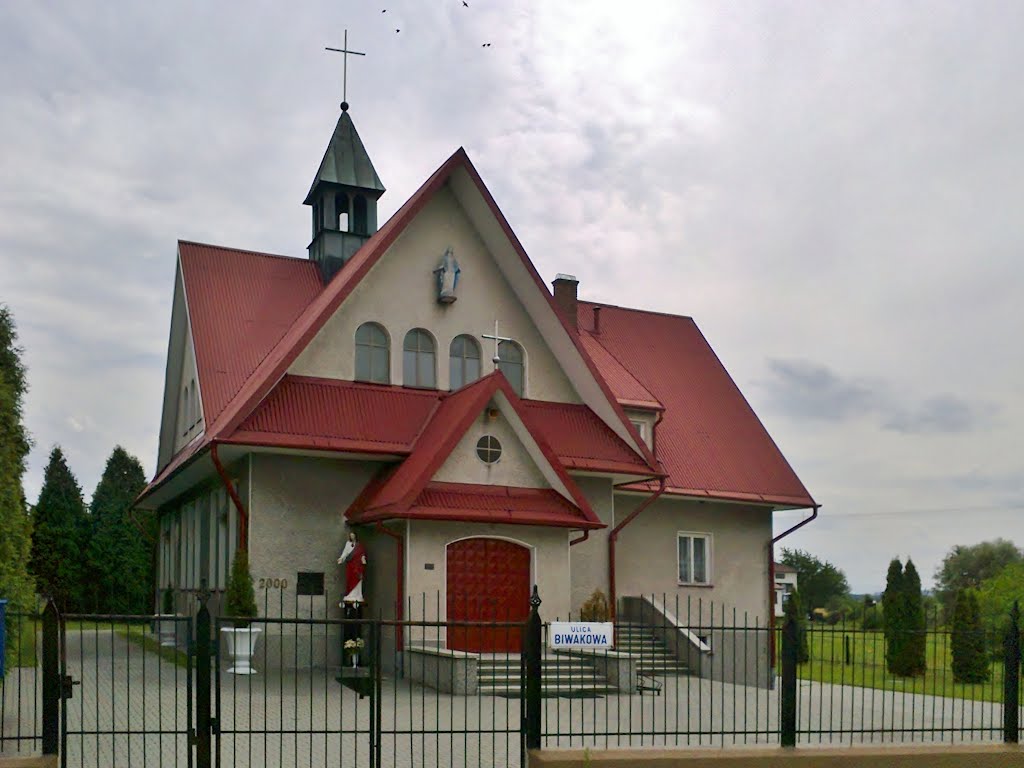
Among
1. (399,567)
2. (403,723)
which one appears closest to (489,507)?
(399,567)

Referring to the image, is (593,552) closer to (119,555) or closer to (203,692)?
(203,692)

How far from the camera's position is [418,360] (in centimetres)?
2233

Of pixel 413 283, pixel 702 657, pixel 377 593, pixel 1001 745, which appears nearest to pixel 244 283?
pixel 413 283

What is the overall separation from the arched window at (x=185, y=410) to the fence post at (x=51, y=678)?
16751 millimetres

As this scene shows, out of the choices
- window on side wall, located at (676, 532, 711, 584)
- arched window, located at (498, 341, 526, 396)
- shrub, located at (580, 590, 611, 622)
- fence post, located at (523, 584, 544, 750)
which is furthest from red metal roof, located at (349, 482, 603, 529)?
fence post, located at (523, 584, 544, 750)

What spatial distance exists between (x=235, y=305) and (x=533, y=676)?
15968mm

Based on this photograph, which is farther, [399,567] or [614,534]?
[614,534]

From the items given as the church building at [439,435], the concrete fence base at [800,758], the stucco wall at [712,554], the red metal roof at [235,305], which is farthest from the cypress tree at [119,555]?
the concrete fence base at [800,758]

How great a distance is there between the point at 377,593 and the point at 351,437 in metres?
2.69

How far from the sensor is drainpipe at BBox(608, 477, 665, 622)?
2330 centimetres

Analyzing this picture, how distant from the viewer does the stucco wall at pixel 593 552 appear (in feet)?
76.5

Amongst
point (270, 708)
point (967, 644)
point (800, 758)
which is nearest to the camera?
point (800, 758)

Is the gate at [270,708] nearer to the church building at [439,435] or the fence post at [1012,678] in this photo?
the church building at [439,435]

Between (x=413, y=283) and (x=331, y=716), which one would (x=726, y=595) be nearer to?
(x=413, y=283)
